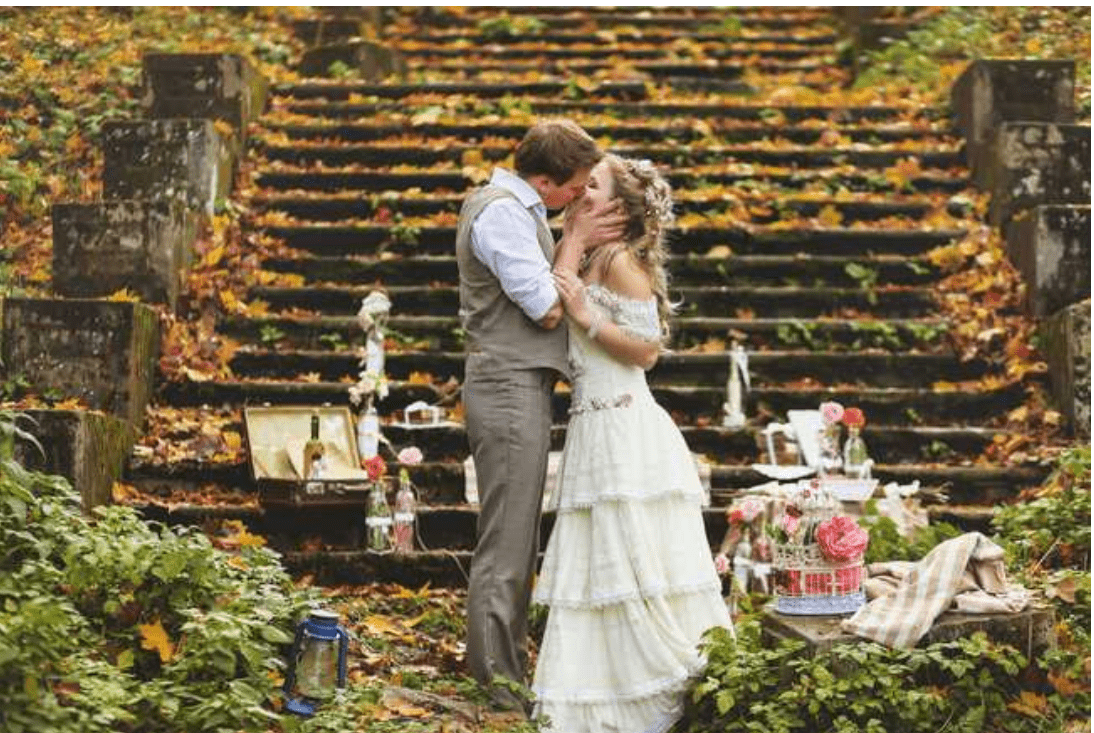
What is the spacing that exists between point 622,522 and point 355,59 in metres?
8.03

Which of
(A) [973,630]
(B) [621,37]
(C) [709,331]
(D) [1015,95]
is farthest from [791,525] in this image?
(B) [621,37]

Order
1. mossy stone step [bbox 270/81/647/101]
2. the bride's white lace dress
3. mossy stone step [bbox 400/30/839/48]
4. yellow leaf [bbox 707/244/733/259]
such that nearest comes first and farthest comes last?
the bride's white lace dress < yellow leaf [bbox 707/244/733/259] < mossy stone step [bbox 270/81/647/101] < mossy stone step [bbox 400/30/839/48]

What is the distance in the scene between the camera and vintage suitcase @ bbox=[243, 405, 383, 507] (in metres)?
7.19

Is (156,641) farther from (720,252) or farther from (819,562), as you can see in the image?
(720,252)

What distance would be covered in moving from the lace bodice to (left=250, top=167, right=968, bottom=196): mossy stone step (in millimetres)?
5160

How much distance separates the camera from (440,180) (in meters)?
10.4

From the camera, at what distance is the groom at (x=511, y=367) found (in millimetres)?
5145

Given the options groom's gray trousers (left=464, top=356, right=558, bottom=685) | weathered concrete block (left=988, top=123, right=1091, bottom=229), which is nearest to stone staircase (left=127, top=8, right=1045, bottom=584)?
weathered concrete block (left=988, top=123, right=1091, bottom=229)

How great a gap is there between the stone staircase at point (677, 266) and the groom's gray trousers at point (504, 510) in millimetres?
1915

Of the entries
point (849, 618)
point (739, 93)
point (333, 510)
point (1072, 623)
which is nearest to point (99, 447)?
point (333, 510)

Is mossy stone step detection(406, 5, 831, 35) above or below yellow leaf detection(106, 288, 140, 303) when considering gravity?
above

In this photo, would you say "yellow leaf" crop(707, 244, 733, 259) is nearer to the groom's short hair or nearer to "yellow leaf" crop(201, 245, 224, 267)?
"yellow leaf" crop(201, 245, 224, 267)

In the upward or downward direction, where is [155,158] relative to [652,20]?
downward

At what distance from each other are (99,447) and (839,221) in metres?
5.13
